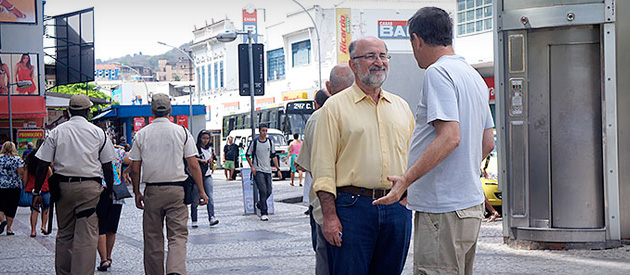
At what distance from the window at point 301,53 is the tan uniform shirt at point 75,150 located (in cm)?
4444

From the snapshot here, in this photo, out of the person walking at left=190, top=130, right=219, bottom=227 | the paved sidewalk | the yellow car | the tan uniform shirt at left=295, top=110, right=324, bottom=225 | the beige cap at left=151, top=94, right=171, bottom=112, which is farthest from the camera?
the yellow car

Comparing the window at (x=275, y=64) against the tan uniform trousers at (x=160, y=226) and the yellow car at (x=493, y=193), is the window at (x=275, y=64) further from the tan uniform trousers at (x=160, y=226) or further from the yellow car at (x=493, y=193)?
the tan uniform trousers at (x=160, y=226)

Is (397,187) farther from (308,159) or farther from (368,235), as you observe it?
(308,159)

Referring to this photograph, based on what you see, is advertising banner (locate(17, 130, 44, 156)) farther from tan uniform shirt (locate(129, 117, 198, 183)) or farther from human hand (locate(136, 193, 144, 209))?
tan uniform shirt (locate(129, 117, 198, 183))

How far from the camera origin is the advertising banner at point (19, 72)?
109ft

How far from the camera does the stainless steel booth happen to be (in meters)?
9.50

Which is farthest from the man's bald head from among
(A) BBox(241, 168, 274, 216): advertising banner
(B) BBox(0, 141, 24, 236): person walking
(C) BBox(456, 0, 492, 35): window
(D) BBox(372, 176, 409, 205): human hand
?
(C) BBox(456, 0, 492, 35): window

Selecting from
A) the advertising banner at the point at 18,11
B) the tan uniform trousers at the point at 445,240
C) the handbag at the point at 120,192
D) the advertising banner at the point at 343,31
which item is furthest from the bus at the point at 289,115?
the tan uniform trousers at the point at 445,240

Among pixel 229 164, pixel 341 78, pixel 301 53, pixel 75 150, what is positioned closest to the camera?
pixel 341 78

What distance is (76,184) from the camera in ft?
24.7

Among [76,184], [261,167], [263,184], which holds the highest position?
[76,184]

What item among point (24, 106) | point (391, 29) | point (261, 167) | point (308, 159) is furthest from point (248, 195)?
point (391, 29)

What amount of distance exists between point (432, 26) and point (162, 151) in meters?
4.20

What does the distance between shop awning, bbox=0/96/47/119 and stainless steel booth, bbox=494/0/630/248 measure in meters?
27.0
